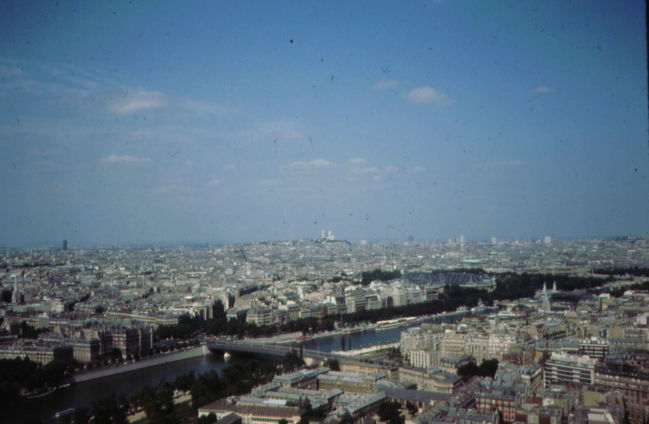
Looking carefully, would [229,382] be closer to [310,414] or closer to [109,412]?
[109,412]

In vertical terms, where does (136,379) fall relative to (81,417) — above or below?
below

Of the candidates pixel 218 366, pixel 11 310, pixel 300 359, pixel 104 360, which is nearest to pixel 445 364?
pixel 300 359

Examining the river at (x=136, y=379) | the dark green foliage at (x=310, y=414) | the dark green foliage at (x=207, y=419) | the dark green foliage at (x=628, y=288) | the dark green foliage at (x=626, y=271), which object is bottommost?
the river at (x=136, y=379)

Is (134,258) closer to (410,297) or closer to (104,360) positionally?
(410,297)

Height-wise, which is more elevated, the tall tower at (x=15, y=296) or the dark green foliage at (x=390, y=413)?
the tall tower at (x=15, y=296)

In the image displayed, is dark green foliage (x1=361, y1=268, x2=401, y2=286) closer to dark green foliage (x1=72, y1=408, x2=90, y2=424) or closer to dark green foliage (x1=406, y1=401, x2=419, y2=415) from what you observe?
dark green foliage (x1=406, y1=401, x2=419, y2=415)

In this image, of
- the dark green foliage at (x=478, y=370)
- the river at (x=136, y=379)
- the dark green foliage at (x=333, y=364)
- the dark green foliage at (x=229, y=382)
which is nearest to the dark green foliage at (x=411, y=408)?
the dark green foliage at (x=478, y=370)

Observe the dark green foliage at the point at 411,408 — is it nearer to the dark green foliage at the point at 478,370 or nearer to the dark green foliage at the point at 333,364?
the dark green foliage at the point at 478,370

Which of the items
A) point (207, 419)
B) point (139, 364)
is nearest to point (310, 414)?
point (207, 419)
